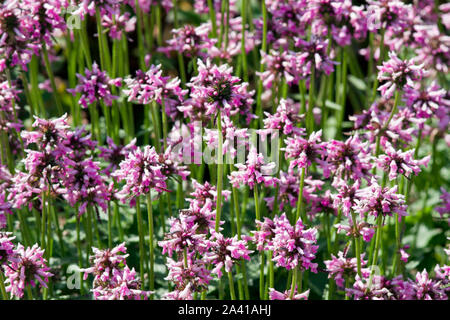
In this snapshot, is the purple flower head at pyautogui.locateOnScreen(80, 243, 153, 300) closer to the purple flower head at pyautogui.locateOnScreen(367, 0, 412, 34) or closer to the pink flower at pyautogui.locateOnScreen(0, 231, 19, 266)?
the pink flower at pyautogui.locateOnScreen(0, 231, 19, 266)

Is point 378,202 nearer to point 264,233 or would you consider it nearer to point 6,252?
point 264,233

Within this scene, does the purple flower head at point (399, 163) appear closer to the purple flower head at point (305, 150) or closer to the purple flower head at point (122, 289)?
the purple flower head at point (305, 150)

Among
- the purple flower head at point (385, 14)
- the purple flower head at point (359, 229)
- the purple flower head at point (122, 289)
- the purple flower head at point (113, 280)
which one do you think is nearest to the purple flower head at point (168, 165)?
the purple flower head at point (113, 280)

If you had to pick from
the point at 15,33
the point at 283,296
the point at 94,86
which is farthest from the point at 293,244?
the point at 15,33

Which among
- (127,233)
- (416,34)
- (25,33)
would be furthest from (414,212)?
(25,33)

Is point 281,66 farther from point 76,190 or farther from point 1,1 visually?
point 1,1

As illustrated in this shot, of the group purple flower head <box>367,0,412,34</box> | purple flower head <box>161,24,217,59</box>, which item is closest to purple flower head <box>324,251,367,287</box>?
purple flower head <box>367,0,412,34</box>
